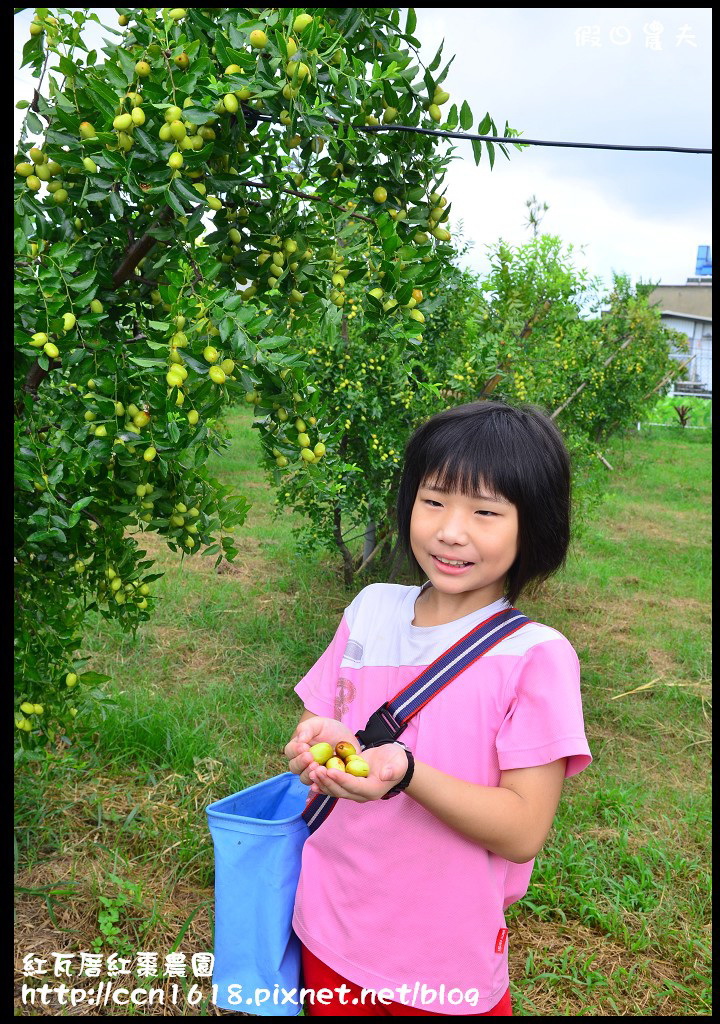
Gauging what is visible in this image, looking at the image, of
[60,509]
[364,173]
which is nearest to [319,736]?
[60,509]

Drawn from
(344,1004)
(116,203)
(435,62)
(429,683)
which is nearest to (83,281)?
(116,203)

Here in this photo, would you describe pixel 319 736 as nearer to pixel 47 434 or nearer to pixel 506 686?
pixel 506 686

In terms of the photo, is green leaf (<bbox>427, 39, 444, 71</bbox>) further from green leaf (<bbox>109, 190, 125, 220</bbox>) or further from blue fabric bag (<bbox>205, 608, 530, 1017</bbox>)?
blue fabric bag (<bbox>205, 608, 530, 1017</bbox>)

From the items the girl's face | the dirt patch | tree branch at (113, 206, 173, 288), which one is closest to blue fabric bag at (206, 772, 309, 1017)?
the girl's face

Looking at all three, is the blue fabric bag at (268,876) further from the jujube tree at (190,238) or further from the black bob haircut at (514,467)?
the jujube tree at (190,238)

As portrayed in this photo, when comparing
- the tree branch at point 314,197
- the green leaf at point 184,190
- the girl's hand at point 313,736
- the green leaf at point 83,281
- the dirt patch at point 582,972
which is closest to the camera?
the girl's hand at point 313,736

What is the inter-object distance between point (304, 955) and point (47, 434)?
1.14 m

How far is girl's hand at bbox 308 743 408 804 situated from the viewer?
43.1 inches

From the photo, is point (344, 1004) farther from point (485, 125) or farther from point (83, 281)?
point (485, 125)

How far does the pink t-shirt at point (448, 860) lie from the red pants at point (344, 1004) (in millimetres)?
28

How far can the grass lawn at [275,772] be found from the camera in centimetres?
231

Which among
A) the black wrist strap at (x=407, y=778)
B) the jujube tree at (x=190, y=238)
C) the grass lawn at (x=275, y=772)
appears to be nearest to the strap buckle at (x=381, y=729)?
the black wrist strap at (x=407, y=778)

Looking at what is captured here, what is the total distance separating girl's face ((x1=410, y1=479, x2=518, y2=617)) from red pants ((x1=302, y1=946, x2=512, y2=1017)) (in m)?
0.62

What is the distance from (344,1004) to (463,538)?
738mm
